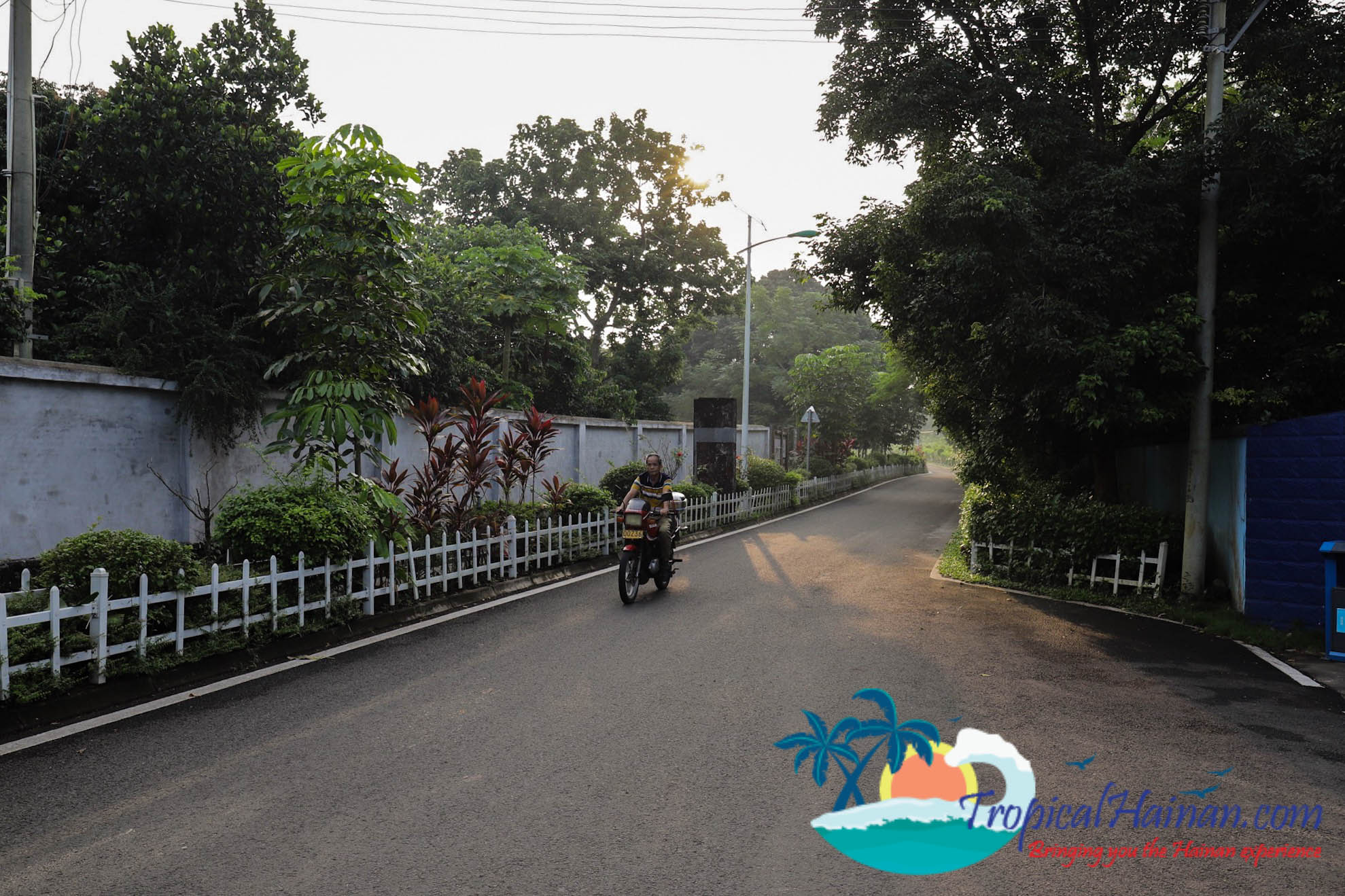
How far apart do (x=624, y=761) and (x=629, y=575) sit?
5058 mm

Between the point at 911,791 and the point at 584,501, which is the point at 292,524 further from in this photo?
the point at 584,501

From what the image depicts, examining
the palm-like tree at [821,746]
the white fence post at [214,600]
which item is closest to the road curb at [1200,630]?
the palm-like tree at [821,746]

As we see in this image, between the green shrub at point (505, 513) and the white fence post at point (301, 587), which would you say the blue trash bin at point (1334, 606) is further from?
the white fence post at point (301, 587)

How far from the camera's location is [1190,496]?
10.4m

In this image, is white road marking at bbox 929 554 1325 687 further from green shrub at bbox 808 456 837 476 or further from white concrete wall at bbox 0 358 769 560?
green shrub at bbox 808 456 837 476

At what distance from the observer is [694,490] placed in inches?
734

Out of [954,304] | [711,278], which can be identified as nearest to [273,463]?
[954,304]

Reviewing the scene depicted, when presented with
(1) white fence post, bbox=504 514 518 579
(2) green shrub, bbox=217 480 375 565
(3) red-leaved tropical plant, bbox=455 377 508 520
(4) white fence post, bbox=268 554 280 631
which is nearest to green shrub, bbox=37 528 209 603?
(4) white fence post, bbox=268 554 280 631

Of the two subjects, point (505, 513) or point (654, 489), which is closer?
point (654, 489)

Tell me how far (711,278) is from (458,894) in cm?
3341

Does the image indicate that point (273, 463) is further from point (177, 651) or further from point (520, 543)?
point (177, 651)

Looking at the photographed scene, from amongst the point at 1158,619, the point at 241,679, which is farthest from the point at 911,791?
the point at 1158,619

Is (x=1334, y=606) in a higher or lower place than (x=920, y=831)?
higher

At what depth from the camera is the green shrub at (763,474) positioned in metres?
24.1
